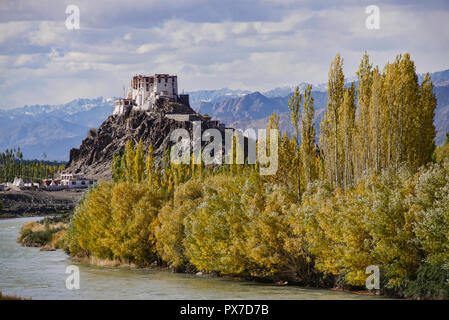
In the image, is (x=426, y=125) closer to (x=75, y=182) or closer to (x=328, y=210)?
(x=328, y=210)

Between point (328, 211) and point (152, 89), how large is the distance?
161217 mm

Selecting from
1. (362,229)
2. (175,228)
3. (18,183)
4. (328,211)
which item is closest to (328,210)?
(328,211)

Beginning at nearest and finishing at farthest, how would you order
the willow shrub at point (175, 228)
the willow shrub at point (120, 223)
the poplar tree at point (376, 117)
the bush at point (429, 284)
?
the bush at point (429, 284), the poplar tree at point (376, 117), the willow shrub at point (175, 228), the willow shrub at point (120, 223)

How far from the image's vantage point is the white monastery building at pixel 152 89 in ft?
612

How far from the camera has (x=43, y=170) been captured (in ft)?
624

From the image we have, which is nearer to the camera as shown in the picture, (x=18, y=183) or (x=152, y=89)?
(x=18, y=183)

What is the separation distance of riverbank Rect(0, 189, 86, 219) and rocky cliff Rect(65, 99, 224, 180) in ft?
81.3

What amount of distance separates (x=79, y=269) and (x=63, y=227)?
1058 inches

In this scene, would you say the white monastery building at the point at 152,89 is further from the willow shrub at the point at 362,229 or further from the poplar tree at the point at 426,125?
the willow shrub at the point at 362,229

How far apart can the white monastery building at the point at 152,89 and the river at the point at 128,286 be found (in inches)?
5542

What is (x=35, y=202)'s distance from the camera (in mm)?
137375

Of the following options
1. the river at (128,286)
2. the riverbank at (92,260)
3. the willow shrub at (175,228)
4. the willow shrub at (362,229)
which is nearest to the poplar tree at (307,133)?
the willow shrub at (362,229)

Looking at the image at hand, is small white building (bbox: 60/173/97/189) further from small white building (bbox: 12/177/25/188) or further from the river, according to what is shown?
the river
